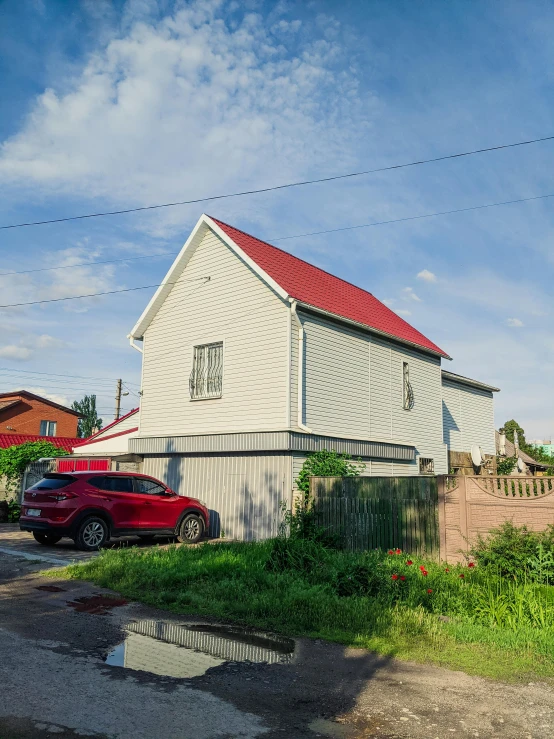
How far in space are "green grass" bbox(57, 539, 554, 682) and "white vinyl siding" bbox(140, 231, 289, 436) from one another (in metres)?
5.52

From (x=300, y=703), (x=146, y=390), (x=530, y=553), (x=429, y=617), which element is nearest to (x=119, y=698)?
(x=300, y=703)

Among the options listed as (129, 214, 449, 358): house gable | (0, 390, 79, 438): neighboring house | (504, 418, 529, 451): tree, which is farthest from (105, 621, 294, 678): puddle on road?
(504, 418, 529, 451): tree

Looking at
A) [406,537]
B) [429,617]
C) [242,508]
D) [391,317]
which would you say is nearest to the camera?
[429,617]

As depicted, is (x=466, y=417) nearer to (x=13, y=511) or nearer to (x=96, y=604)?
(x=13, y=511)

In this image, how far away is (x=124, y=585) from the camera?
387 inches

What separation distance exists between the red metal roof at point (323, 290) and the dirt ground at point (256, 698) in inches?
436

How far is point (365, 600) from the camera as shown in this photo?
27.3 ft

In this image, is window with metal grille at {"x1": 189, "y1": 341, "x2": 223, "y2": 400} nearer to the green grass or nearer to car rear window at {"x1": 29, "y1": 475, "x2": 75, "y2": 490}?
car rear window at {"x1": 29, "y1": 475, "x2": 75, "y2": 490}

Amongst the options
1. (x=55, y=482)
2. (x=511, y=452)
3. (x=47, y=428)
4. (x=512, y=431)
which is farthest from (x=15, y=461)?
(x=512, y=431)

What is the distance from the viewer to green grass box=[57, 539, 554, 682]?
666 cm

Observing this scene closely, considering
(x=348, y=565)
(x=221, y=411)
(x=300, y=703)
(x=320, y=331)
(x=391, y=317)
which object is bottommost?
(x=300, y=703)

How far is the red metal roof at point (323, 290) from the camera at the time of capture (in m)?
17.6

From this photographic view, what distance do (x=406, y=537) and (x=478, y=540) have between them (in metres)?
1.94

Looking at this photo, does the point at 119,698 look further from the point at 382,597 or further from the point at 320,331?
the point at 320,331
